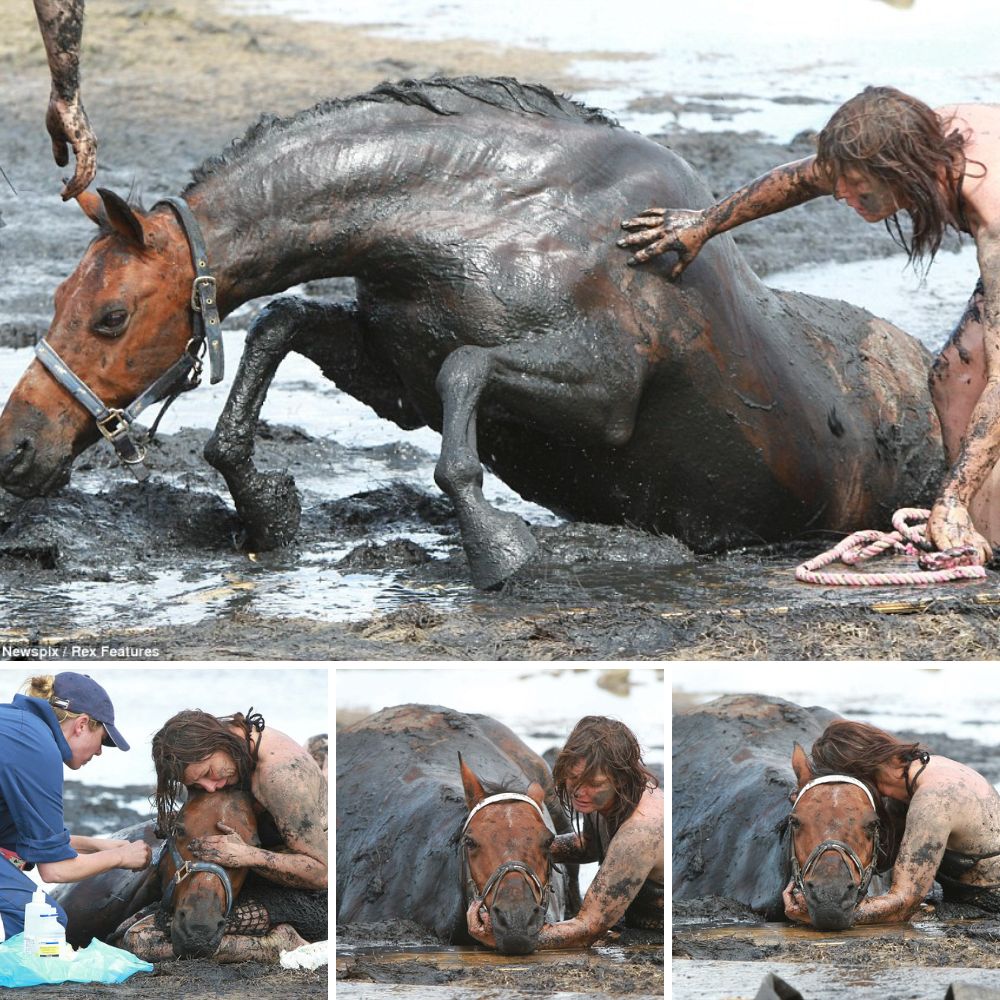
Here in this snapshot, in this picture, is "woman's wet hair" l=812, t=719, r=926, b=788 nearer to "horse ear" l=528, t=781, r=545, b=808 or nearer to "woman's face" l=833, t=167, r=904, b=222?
"horse ear" l=528, t=781, r=545, b=808

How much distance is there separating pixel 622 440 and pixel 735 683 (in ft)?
7.43

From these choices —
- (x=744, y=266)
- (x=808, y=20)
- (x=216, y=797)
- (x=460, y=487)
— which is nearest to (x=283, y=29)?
(x=808, y=20)

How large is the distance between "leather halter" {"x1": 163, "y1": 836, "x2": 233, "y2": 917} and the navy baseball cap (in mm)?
374

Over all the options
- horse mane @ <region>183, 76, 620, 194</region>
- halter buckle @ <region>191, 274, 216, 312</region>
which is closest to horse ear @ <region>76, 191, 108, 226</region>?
horse mane @ <region>183, 76, 620, 194</region>

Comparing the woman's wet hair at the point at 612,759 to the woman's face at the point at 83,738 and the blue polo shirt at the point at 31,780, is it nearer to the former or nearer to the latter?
the woman's face at the point at 83,738

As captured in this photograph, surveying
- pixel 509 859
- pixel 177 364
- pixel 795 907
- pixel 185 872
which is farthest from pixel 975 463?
pixel 185 872

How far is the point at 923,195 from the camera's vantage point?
284 inches

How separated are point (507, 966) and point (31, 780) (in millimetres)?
1300

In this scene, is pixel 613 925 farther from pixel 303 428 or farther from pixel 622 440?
pixel 303 428

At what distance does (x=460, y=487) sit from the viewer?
7.15 metres

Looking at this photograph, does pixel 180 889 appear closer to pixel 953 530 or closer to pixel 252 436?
pixel 252 436

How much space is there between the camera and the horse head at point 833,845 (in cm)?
550

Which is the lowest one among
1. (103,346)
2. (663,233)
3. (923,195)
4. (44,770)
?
(44,770)

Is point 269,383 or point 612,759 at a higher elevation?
point 269,383
